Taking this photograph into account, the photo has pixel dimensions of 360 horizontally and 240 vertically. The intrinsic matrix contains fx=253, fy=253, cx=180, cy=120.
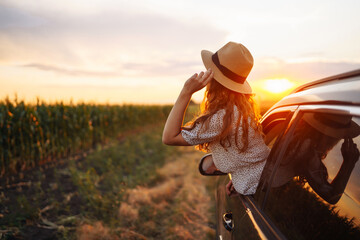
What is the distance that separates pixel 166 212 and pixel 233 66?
3163 millimetres

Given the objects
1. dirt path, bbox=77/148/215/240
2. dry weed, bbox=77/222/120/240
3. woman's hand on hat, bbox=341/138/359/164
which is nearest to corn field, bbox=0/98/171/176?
dirt path, bbox=77/148/215/240

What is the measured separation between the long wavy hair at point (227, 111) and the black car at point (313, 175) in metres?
0.22

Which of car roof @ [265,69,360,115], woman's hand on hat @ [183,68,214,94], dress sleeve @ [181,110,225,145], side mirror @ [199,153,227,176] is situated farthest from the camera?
side mirror @ [199,153,227,176]

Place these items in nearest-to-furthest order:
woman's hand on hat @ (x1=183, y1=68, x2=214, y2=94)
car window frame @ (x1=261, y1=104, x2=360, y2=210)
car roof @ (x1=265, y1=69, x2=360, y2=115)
→ car roof @ (x1=265, y1=69, x2=360, y2=115)
car window frame @ (x1=261, y1=104, x2=360, y2=210)
woman's hand on hat @ (x1=183, y1=68, x2=214, y2=94)

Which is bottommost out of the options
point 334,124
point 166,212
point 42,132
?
point 166,212

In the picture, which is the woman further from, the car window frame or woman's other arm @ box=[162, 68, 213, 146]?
the car window frame

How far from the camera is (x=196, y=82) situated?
178 cm

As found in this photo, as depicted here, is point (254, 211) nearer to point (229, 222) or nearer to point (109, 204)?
point (229, 222)

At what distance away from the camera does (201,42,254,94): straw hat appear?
1.83m

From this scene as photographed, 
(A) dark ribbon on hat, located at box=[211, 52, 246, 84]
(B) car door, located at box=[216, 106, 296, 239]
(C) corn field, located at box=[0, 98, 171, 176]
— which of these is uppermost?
(A) dark ribbon on hat, located at box=[211, 52, 246, 84]

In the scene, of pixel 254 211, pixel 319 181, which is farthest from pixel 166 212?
pixel 319 181

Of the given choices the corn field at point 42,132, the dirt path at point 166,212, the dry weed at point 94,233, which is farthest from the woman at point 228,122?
the corn field at point 42,132

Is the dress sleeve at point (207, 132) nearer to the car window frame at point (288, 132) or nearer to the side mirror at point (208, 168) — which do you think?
the car window frame at point (288, 132)

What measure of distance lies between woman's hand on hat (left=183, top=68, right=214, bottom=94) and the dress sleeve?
240mm
